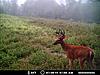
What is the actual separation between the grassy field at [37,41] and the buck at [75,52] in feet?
0.26

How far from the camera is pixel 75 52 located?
532cm

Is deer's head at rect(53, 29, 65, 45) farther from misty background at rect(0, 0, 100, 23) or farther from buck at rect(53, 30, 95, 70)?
misty background at rect(0, 0, 100, 23)

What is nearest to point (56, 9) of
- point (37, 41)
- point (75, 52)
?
point (37, 41)

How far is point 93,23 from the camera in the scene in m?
5.49

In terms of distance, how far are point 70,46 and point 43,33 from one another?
1.85ft

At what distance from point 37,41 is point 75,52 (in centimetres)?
74

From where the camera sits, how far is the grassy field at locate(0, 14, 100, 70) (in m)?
5.29

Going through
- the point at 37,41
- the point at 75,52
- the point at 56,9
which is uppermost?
the point at 56,9

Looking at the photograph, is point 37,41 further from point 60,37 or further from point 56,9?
point 56,9

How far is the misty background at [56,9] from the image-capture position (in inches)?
214

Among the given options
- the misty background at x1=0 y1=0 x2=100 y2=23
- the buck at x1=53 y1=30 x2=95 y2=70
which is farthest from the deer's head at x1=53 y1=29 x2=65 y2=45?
the misty background at x1=0 y1=0 x2=100 y2=23

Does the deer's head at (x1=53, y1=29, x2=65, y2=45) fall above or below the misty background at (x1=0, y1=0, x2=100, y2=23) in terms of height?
below

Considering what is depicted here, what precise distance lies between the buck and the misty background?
1.28ft

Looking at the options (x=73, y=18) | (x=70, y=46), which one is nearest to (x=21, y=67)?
(x=70, y=46)
